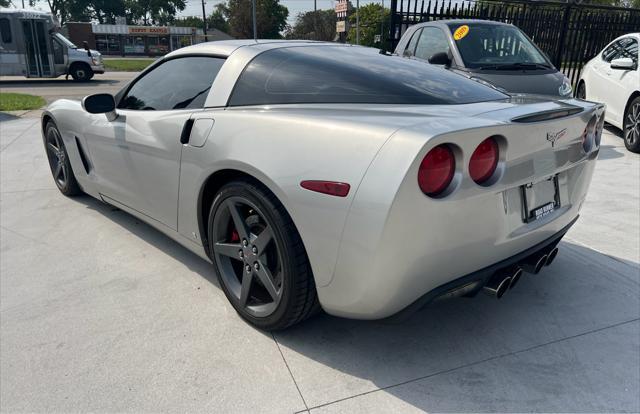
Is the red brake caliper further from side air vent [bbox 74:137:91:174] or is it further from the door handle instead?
side air vent [bbox 74:137:91:174]

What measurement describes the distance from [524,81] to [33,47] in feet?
63.3

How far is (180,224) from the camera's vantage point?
9.68 feet

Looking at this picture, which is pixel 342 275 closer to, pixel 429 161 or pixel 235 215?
pixel 429 161

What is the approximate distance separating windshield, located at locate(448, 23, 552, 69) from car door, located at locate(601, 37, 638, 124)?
1.48 meters

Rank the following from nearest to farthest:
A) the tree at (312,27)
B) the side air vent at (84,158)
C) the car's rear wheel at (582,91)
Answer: the side air vent at (84,158), the car's rear wheel at (582,91), the tree at (312,27)

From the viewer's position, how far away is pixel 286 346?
247cm

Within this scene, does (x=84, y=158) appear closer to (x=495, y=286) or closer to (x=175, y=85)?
(x=175, y=85)

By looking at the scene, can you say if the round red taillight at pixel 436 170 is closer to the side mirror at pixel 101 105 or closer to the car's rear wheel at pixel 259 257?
the car's rear wheel at pixel 259 257

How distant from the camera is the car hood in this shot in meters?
5.87

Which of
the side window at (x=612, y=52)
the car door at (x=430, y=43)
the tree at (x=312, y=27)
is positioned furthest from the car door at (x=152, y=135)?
the tree at (x=312, y=27)

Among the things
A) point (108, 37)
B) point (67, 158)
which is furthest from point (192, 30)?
point (67, 158)

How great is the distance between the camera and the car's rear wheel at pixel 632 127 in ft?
22.5

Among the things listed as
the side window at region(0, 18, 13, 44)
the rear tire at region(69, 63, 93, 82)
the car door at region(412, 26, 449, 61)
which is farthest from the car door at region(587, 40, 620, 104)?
the side window at region(0, 18, 13, 44)

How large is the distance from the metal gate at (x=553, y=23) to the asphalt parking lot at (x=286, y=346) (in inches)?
311
